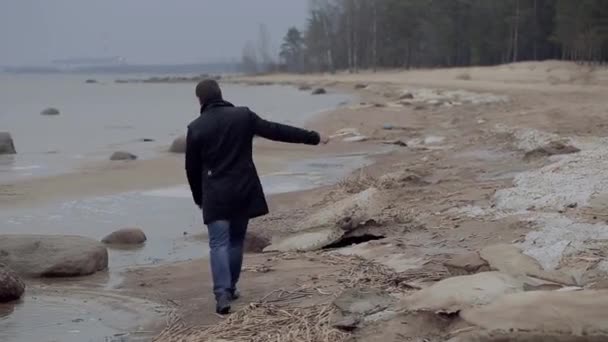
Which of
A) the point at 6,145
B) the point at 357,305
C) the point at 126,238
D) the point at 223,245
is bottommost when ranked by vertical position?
the point at 6,145

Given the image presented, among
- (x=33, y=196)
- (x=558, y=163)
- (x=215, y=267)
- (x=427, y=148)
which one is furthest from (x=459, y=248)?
(x=427, y=148)

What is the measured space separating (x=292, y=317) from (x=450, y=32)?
71.9 meters

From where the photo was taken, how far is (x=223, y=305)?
6.12 metres

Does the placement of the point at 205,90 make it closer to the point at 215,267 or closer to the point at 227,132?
the point at 227,132

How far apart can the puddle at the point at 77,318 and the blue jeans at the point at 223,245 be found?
0.65 m

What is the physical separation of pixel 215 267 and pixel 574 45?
50.4 m

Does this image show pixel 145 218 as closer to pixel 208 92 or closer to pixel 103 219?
pixel 103 219

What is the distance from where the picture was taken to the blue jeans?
20.0ft

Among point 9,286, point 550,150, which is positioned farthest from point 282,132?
point 550,150

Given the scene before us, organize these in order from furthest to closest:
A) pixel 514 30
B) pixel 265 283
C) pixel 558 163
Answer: pixel 514 30 < pixel 558 163 < pixel 265 283

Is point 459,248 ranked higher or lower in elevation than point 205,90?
lower

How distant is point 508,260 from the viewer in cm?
603

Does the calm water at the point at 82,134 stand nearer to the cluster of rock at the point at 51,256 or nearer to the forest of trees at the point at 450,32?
the cluster of rock at the point at 51,256

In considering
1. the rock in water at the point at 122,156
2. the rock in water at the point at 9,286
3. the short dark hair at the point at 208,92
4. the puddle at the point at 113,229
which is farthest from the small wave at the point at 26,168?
the short dark hair at the point at 208,92
